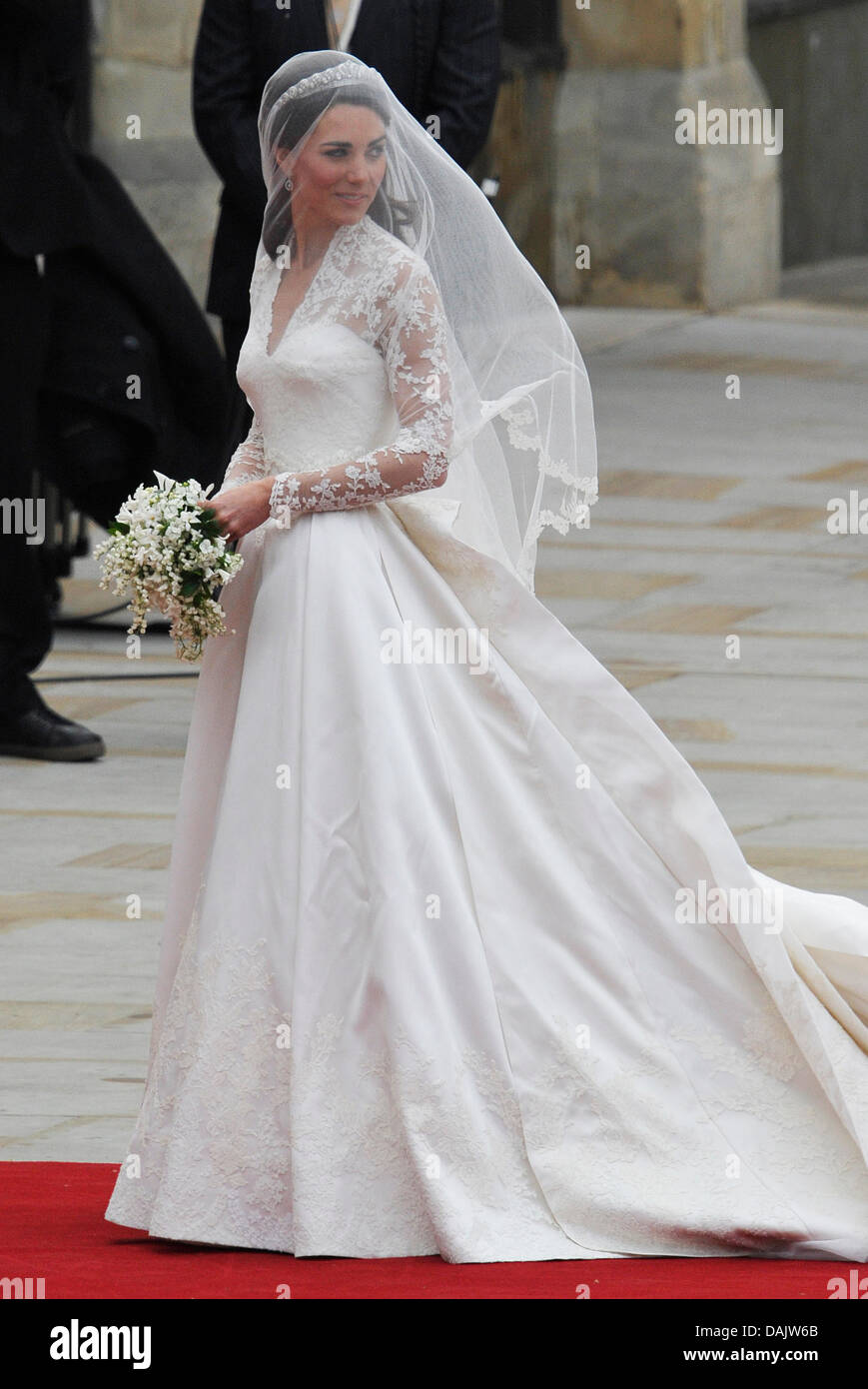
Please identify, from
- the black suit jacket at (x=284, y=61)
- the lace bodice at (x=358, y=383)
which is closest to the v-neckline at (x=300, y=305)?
the lace bodice at (x=358, y=383)

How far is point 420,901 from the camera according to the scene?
412cm

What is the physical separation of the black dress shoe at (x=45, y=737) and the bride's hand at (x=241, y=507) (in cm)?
335

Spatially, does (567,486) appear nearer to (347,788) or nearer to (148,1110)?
(347,788)

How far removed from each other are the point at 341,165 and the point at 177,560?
2.21 ft

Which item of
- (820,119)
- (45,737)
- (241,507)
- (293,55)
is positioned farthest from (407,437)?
(820,119)

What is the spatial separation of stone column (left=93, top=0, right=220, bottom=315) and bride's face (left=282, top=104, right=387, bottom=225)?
30.2 ft

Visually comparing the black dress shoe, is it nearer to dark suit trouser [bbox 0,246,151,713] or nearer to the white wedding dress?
dark suit trouser [bbox 0,246,151,713]

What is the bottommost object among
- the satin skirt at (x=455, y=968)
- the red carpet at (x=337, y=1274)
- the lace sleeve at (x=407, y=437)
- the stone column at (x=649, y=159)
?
the red carpet at (x=337, y=1274)

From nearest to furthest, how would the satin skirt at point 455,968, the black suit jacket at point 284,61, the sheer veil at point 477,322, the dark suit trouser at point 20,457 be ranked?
1. the satin skirt at point 455,968
2. the sheer veil at point 477,322
3. the black suit jacket at point 284,61
4. the dark suit trouser at point 20,457

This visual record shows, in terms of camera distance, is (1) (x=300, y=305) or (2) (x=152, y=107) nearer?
(1) (x=300, y=305)

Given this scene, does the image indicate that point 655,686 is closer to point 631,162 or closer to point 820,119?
point 631,162

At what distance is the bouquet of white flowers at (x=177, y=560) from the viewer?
4.14 m
